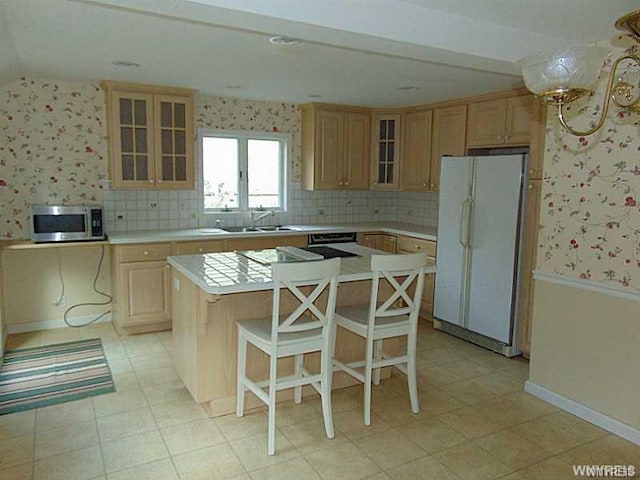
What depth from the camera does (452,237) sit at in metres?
4.46

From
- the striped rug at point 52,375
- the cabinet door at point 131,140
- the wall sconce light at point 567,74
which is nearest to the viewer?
the wall sconce light at point 567,74

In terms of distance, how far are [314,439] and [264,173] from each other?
11.5 feet

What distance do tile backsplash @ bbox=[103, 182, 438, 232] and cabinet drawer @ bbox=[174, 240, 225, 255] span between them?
24.6 inches

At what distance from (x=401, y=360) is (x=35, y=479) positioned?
6.76 ft

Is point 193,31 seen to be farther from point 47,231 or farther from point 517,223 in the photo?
point 517,223

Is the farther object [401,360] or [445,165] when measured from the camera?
[445,165]

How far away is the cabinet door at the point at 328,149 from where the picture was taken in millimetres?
5508

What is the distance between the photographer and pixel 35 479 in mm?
2363

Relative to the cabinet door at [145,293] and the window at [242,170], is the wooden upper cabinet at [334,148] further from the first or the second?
the cabinet door at [145,293]

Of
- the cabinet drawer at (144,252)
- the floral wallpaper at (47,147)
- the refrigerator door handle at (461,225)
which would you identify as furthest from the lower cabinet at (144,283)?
the refrigerator door handle at (461,225)

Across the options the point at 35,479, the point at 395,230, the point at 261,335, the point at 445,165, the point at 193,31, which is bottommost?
the point at 35,479

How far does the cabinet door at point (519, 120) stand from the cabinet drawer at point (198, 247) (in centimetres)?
286

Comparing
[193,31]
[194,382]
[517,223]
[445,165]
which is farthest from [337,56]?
[194,382]

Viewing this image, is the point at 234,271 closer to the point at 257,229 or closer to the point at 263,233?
the point at 263,233
